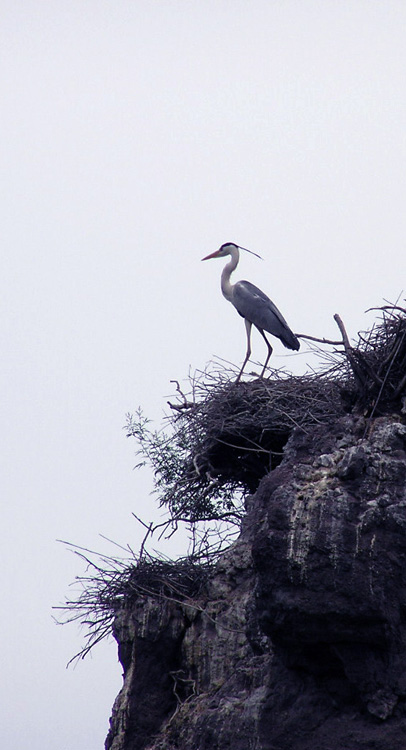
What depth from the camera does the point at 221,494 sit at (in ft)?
32.3

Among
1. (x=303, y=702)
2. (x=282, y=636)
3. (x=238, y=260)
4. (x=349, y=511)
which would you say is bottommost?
(x=303, y=702)

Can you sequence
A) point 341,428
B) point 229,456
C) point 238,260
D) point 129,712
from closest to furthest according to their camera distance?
point 341,428 → point 129,712 → point 229,456 → point 238,260

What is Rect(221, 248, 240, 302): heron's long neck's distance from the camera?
13.1m

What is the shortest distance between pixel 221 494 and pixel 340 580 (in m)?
4.25

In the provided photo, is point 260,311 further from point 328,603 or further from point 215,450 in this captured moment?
point 328,603

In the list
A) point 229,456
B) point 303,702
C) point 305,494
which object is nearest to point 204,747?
point 303,702

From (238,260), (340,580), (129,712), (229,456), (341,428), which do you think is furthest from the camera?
(238,260)

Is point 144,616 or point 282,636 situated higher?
point 144,616

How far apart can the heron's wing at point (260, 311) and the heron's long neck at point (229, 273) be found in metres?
0.22

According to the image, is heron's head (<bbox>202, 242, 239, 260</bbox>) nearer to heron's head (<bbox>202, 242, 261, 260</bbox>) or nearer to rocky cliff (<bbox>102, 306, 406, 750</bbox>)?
heron's head (<bbox>202, 242, 261, 260</bbox>)

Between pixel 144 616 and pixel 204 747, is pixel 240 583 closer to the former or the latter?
pixel 144 616

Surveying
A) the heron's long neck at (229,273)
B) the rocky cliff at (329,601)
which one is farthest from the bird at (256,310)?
the rocky cliff at (329,601)

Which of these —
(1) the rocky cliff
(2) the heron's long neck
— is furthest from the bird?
(1) the rocky cliff

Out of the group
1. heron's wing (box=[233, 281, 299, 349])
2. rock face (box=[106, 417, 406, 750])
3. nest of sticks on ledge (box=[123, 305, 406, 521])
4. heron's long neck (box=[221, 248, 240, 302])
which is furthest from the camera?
heron's long neck (box=[221, 248, 240, 302])
